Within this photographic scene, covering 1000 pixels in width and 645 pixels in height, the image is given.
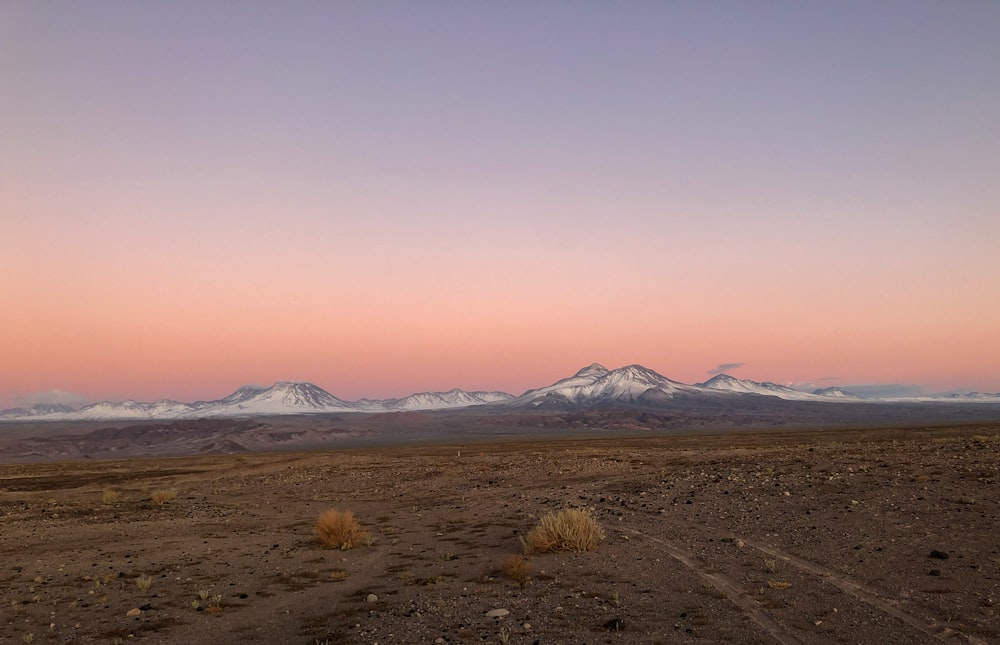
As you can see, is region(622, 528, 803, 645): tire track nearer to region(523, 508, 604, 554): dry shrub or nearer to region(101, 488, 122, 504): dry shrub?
region(523, 508, 604, 554): dry shrub

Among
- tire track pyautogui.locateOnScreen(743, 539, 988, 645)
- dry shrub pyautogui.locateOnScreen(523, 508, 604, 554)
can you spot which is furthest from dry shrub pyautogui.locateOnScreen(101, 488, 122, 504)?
tire track pyautogui.locateOnScreen(743, 539, 988, 645)

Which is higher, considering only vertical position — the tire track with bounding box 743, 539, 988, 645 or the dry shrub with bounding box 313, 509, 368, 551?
the tire track with bounding box 743, 539, 988, 645

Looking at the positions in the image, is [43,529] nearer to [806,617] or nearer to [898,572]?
[806,617]

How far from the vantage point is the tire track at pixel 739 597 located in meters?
8.58

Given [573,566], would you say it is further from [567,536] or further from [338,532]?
[338,532]

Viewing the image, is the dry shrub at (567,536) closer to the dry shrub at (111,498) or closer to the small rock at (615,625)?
the small rock at (615,625)

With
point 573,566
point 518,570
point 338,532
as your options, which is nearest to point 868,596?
point 573,566

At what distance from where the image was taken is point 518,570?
1220 cm

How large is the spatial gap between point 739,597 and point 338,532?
10.8 meters

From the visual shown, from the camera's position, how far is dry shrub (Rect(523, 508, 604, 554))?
14.2 m

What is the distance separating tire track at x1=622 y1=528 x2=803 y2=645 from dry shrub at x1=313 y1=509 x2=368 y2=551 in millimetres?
8313

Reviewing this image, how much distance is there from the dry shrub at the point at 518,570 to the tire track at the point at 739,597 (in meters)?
3.30

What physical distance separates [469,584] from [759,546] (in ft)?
21.8

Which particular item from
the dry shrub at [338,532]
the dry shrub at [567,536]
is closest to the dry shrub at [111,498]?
the dry shrub at [338,532]
